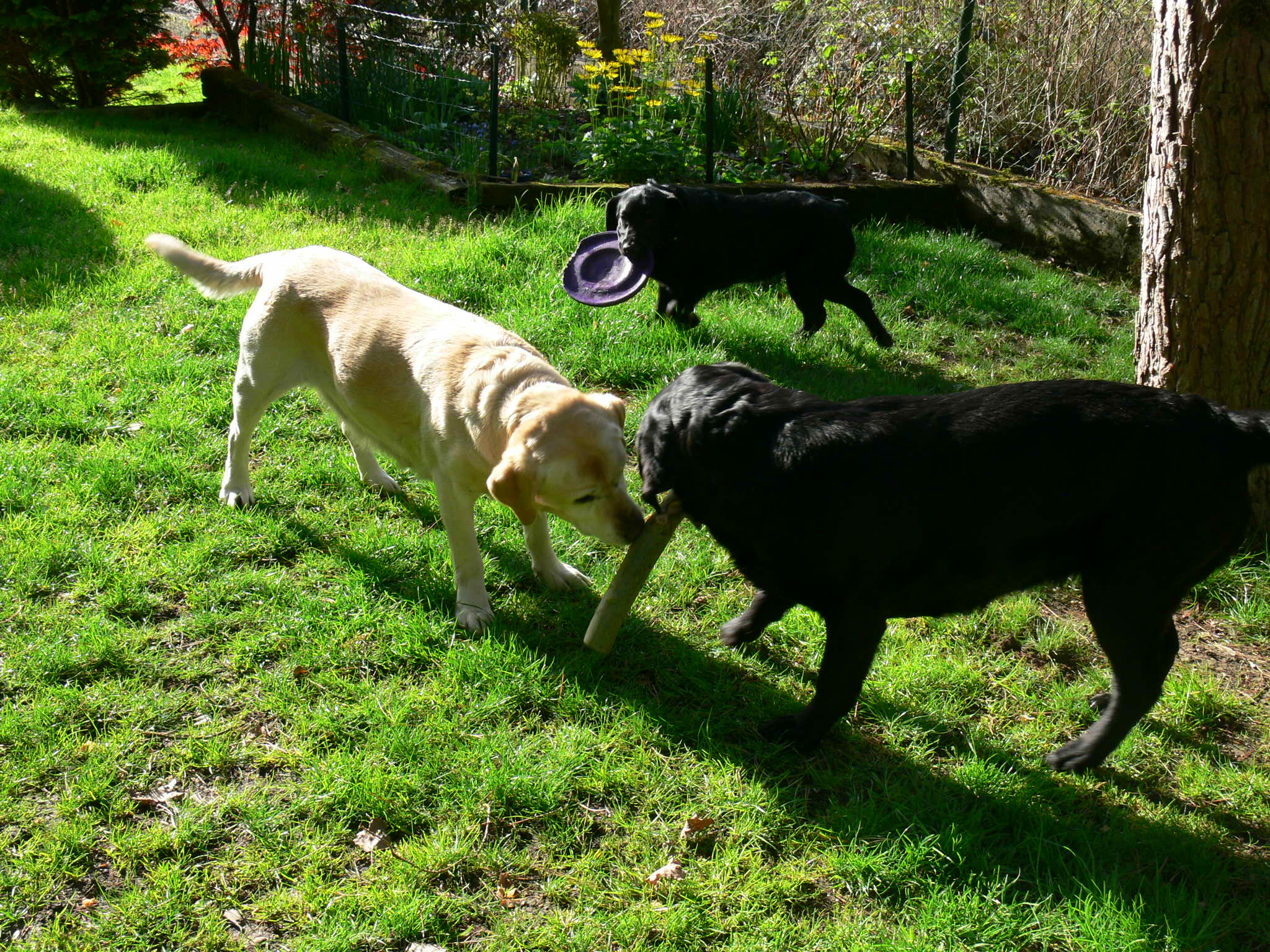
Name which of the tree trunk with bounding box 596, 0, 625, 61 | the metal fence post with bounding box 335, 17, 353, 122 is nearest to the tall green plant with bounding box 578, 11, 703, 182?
the tree trunk with bounding box 596, 0, 625, 61

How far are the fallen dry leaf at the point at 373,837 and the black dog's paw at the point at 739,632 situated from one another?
58.6 inches

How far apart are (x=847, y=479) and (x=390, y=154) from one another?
8.12 m

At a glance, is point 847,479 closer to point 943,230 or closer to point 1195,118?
point 1195,118

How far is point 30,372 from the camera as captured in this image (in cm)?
524

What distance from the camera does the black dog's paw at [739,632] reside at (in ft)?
11.8

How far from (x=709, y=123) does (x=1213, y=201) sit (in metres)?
5.24

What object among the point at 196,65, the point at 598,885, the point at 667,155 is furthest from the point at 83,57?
the point at 598,885

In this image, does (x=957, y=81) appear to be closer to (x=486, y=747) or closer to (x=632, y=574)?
(x=632, y=574)

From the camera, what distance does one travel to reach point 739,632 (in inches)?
142

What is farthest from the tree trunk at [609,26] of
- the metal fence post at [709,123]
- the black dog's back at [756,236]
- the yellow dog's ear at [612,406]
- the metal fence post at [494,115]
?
the yellow dog's ear at [612,406]

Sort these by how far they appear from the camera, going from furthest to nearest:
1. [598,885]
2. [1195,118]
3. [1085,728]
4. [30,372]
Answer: [30,372] → [1195,118] → [1085,728] → [598,885]

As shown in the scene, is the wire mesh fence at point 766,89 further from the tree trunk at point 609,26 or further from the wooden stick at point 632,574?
the wooden stick at point 632,574

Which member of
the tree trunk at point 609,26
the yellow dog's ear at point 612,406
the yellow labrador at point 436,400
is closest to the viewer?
the yellow labrador at point 436,400

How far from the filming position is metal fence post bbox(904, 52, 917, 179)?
357 inches
